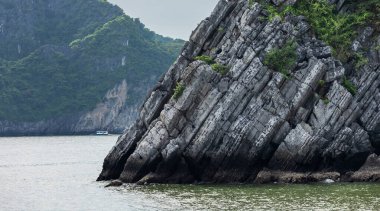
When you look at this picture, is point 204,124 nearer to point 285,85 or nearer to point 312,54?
point 285,85

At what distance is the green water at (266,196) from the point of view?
42844mm

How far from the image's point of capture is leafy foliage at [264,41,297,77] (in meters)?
58.2

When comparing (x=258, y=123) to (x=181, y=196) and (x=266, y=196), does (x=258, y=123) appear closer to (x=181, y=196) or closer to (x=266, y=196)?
(x=266, y=196)

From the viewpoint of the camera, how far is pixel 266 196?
155 feet

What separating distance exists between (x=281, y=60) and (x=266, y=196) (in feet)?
53.1

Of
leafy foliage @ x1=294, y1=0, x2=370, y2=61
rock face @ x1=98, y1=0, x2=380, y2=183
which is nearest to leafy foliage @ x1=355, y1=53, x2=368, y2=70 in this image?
rock face @ x1=98, y1=0, x2=380, y2=183

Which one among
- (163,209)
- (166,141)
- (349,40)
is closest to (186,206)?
(163,209)

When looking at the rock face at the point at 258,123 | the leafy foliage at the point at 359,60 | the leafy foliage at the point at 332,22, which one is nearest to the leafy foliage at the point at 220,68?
the rock face at the point at 258,123

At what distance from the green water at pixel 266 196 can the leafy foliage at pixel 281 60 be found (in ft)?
38.7

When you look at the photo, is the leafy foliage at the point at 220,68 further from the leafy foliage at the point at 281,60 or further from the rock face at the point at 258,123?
the leafy foliage at the point at 281,60

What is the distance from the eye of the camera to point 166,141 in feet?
186

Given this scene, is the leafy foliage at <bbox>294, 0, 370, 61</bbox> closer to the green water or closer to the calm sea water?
the green water

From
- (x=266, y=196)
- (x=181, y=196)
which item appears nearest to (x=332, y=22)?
(x=266, y=196)

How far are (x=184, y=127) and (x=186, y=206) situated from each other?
14.0 meters
